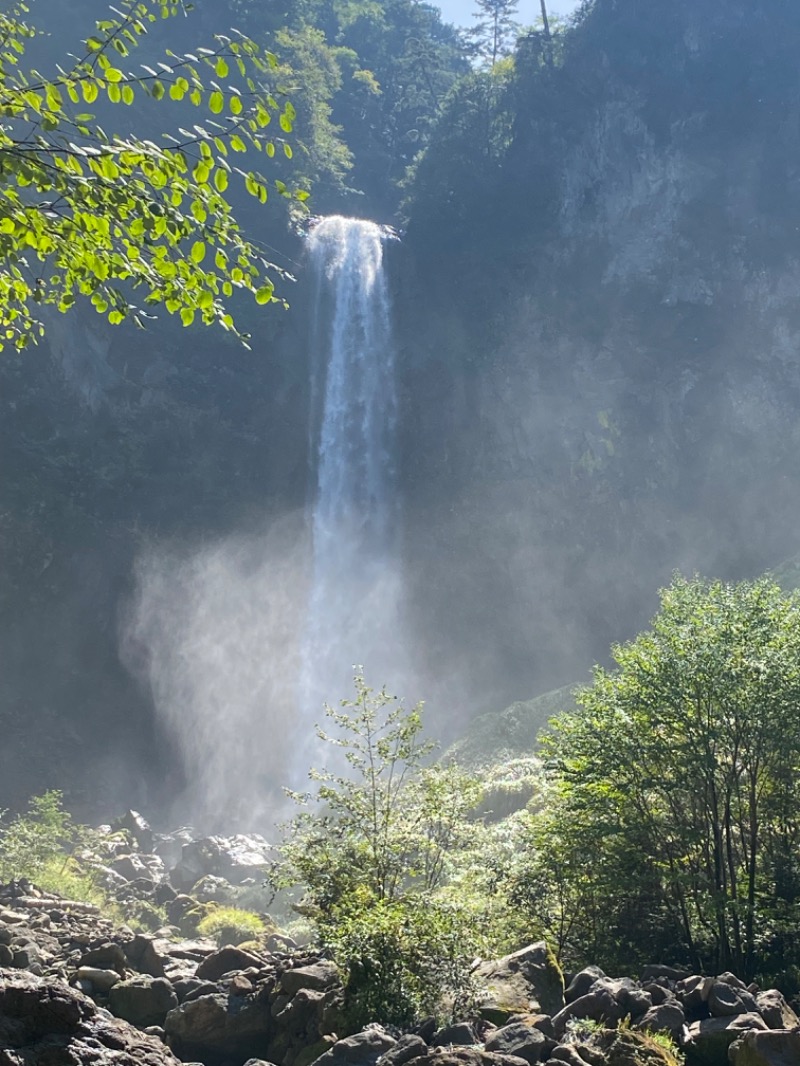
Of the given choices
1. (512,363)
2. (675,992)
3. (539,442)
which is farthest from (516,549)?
(675,992)

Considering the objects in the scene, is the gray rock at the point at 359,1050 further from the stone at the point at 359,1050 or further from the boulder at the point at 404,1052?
the boulder at the point at 404,1052

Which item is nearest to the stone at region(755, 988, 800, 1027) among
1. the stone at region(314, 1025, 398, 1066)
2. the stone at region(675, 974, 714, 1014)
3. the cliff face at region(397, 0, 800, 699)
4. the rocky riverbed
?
the rocky riverbed

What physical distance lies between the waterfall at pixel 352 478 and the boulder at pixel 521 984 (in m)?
24.3

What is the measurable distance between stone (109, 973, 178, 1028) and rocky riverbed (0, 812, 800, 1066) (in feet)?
0.04

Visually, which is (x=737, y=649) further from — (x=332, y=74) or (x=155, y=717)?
(x=332, y=74)

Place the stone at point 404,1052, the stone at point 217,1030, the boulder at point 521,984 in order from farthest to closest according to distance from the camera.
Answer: the stone at point 217,1030 → the boulder at point 521,984 → the stone at point 404,1052

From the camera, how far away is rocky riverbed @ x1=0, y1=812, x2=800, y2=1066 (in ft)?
16.9

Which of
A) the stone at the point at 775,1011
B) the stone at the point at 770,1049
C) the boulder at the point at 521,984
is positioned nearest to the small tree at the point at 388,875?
the boulder at the point at 521,984

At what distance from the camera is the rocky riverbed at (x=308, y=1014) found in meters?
5.16

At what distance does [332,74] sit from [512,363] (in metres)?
20.5

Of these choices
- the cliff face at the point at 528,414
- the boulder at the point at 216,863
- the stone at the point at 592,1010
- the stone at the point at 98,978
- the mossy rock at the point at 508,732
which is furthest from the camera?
the cliff face at the point at 528,414

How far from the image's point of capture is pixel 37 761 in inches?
1153

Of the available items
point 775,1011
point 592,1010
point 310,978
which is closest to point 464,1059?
point 592,1010

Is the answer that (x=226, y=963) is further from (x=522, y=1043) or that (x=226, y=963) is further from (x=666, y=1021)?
(x=666, y=1021)
